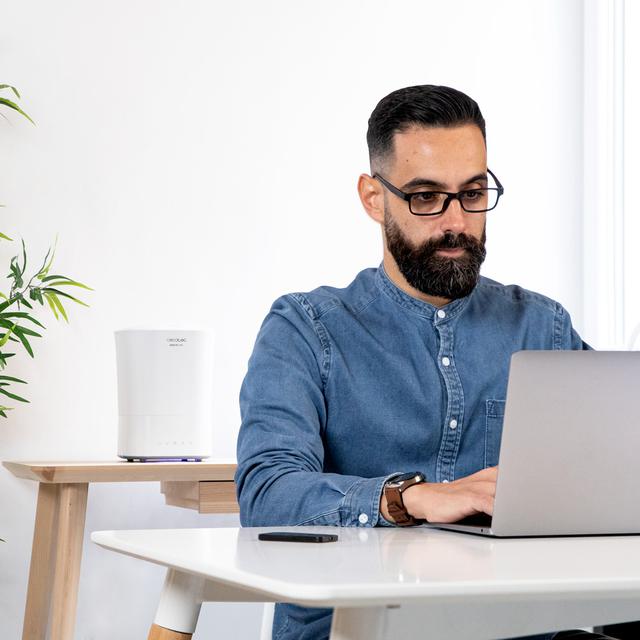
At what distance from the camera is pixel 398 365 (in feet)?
5.16

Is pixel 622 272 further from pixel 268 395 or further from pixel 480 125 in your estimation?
pixel 268 395

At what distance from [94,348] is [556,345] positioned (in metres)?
1.53

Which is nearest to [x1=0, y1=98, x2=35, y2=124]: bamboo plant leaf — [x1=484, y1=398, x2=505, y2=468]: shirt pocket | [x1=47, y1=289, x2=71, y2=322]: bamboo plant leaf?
[x1=47, y1=289, x2=71, y2=322]: bamboo plant leaf

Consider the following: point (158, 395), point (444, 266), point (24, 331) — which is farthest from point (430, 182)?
point (24, 331)

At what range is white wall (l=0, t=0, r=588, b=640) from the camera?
2.84 meters

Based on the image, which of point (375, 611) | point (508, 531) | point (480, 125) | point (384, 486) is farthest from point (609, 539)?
point (480, 125)

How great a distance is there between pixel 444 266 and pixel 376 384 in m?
0.21

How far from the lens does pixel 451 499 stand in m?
1.11

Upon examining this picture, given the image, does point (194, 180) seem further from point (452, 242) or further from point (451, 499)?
point (451, 499)

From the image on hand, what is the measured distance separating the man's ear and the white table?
2.53 feet

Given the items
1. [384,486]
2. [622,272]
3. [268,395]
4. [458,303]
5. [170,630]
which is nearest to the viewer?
[170,630]

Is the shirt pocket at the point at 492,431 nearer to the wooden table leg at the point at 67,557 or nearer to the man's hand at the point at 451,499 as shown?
the man's hand at the point at 451,499

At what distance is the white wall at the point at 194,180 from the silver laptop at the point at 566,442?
2.02 meters

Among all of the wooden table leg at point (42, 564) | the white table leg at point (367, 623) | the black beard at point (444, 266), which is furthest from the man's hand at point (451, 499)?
the wooden table leg at point (42, 564)
